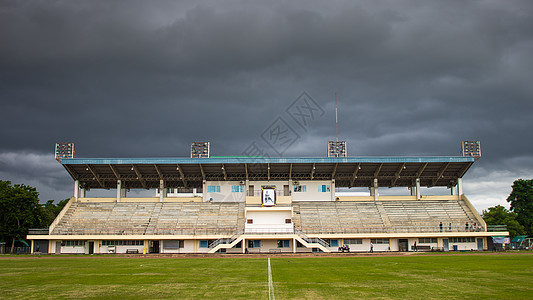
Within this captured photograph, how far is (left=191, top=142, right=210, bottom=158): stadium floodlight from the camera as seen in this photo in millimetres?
67206

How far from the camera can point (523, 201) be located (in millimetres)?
77500

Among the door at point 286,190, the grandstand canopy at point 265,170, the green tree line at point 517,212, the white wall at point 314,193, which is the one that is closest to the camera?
the grandstand canopy at point 265,170

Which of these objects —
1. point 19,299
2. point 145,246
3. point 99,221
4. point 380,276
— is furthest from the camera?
point 99,221

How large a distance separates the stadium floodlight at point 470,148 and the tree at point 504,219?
15243mm

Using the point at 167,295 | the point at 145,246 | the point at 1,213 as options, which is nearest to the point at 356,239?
the point at 145,246

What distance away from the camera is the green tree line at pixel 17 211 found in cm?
6166

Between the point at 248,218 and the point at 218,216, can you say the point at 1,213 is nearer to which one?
the point at 218,216

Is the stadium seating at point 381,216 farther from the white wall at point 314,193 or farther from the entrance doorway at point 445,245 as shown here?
the entrance doorway at point 445,245

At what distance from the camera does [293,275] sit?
24.0m

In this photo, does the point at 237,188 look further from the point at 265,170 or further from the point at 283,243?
the point at 283,243

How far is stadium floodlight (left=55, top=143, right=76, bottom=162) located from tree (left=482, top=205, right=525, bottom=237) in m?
71.0

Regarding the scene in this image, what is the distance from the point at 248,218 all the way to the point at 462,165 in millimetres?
33475

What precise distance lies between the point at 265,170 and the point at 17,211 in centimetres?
3679

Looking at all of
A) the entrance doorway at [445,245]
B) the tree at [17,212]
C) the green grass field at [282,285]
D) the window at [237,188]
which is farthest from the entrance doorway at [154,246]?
the entrance doorway at [445,245]
